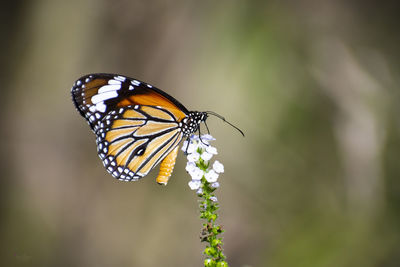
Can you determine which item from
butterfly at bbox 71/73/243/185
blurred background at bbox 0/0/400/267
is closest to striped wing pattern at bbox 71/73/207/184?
butterfly at bbox 71/73/243/185

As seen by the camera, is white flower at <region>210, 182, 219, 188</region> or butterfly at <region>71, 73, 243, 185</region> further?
butterfly at <region>71, 73, 243, 185</region>

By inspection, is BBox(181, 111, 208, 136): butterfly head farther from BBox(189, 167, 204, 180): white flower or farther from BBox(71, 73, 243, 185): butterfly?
BBox(189, 167, 204, 180): white flower

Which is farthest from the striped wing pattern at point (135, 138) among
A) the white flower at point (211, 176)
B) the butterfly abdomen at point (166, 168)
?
the white flower at point (211, 176)

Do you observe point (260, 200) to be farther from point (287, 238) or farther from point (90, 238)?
point (90, 238)

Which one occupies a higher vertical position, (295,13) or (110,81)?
(295,13)

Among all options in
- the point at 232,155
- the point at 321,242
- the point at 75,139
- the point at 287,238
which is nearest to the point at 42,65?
the point at 75,139

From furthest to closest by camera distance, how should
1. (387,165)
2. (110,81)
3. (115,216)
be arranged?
(115,216) → (387,165) → (110,81)

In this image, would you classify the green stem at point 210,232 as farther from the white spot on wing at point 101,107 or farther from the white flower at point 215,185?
the white spot on wing at point 101,107
